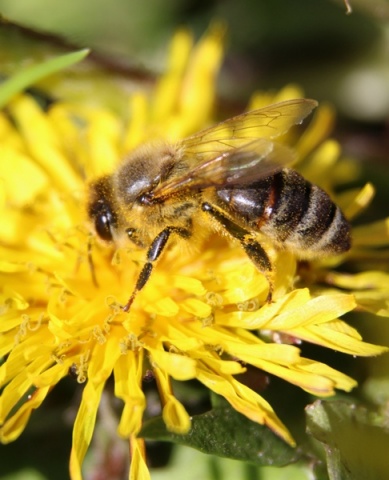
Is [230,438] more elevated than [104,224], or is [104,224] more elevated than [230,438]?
[104,224]

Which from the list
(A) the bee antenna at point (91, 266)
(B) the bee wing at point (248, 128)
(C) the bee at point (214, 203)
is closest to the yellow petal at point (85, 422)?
(C) the bee at point (214, 203)

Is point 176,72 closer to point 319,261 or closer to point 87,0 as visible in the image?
point 87,0

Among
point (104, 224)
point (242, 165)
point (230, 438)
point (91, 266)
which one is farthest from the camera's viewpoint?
point (91, 266)

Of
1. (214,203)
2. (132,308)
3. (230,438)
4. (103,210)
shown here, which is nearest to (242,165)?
(214,203)

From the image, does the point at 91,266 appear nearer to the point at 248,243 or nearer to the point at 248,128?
the point at 248,243

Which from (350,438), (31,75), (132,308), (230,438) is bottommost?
(350,438)

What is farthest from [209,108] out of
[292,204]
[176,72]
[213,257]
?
[292,204]
